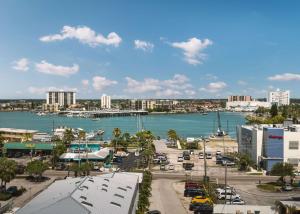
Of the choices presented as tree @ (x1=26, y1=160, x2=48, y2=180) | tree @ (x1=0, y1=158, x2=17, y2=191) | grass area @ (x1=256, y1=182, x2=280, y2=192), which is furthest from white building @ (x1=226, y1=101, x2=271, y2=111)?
tree @ (x1=0, y1=158, x2=17, y2=191)

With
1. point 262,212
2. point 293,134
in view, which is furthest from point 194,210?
point 293,134

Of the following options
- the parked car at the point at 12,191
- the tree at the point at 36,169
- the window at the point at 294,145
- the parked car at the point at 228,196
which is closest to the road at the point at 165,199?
the parked car at the point at 228,196

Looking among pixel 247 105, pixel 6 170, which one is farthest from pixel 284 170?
pixel 247 105

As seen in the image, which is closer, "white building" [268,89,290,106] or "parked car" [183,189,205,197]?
"parked car" [183,189,205,197]

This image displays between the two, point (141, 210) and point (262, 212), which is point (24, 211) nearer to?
point (141, 210)

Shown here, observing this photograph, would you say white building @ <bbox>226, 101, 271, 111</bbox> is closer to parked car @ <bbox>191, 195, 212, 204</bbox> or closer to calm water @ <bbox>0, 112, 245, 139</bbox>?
calm water @ <bbox>0, 112, 245, 139</bbox>

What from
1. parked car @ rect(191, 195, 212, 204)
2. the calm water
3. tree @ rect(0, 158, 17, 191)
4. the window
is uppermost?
the window

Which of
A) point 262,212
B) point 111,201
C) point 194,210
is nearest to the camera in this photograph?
point 111,201

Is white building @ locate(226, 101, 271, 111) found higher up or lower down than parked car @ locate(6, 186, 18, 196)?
higher up
